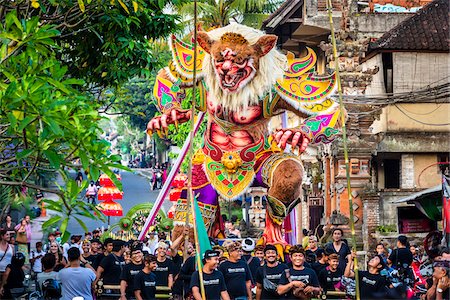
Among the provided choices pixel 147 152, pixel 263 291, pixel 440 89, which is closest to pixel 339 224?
pixel 440 89

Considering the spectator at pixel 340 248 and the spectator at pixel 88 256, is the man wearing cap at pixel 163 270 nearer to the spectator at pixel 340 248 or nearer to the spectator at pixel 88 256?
the spectator at pixel 88 256

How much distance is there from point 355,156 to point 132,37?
818 cm

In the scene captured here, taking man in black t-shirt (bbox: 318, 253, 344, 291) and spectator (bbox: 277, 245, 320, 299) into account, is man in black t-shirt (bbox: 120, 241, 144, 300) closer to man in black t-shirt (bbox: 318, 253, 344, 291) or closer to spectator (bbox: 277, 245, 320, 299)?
spectator (bbox: 277, 245, 320, 299)

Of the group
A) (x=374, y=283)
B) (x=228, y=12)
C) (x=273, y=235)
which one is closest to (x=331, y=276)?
(x=273, y=235)

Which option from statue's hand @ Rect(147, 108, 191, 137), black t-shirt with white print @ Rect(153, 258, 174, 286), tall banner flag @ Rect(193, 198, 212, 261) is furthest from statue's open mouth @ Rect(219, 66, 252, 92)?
black t-shirt with white print @ Rect(153, 258, 174, 286)

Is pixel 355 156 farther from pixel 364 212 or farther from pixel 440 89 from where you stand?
pixel 440 89

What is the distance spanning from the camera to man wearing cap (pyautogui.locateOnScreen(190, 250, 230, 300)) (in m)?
11.0

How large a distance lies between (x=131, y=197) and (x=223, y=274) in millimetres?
31680

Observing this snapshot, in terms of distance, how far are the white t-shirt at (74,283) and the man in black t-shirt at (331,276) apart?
3.07m

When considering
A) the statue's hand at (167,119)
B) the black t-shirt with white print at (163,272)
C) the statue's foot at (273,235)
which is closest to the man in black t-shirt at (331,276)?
the statue's foot at (273,235)

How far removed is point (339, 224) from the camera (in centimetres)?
2167

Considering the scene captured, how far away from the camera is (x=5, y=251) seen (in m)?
13.7

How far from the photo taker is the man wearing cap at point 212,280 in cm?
1099

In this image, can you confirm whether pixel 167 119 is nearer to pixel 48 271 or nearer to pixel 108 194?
pixel 48 271
